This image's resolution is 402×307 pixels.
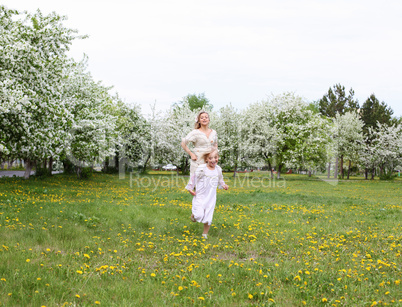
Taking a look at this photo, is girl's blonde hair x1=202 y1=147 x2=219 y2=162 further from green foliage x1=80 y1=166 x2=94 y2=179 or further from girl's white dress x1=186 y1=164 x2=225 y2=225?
green foliage x1=80 y1=166 x2=94 y2=179

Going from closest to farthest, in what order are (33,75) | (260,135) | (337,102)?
(33,75), (260,135), (337,102)

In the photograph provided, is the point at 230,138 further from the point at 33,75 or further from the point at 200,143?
Answer: the point at 200,143

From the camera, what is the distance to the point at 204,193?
9.28 meters

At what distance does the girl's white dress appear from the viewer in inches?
357

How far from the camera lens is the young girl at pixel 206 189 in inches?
358

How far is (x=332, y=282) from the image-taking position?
570 centimetres

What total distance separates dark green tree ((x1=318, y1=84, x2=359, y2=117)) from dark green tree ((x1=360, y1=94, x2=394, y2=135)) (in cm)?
454

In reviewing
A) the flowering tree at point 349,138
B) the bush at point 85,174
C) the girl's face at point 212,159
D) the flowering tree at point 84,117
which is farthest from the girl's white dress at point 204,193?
the flowering tree at point 349,138

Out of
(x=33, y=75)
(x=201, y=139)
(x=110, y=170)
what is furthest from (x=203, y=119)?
(x=110, y=170)

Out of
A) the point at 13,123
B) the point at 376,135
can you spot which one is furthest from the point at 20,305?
the point at 376,135

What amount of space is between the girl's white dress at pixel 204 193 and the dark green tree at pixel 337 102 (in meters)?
68.1

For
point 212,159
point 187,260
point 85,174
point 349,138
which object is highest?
point 349,138

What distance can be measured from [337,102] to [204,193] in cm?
7092

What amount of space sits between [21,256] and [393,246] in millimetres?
8090
